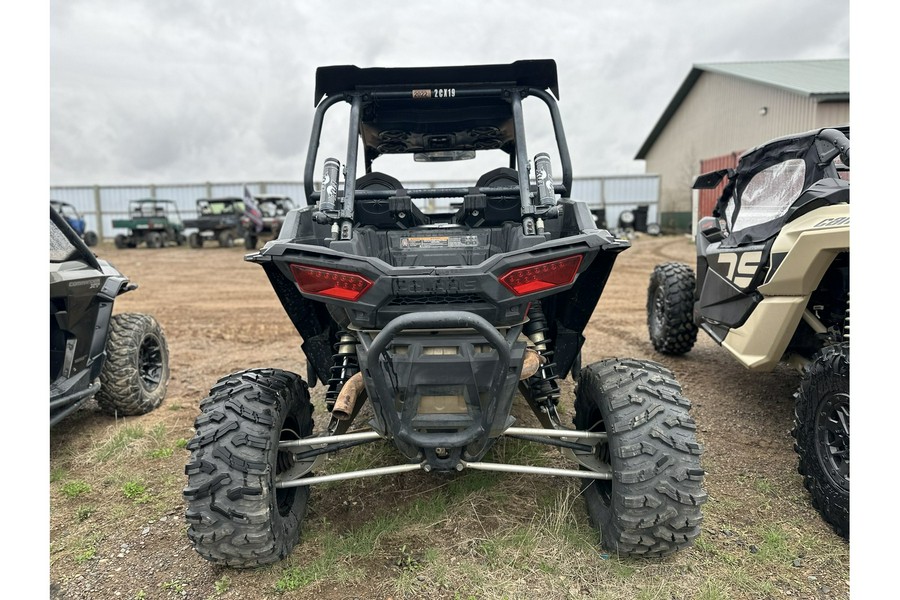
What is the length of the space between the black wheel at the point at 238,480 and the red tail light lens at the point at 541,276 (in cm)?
114

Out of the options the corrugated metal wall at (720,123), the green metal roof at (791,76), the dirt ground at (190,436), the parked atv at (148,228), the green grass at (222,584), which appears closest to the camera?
the green grass at (222,584)

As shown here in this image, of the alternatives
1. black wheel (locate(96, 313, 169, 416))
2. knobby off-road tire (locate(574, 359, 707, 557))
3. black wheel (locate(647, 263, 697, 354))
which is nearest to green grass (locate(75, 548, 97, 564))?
black wheel (locate(96, 313, 169, 416))

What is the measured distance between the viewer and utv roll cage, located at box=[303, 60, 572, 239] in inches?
111

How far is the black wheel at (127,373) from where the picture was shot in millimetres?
4090

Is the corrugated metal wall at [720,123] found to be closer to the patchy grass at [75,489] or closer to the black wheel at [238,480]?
the black wheel at [238,480]

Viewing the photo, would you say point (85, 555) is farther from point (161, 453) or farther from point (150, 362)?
point (150, 362)

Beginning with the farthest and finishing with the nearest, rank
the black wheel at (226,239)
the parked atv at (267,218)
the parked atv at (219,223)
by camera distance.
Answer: the black wheel at (226,239), the parked atv at (219,223), the parked atv at (267,218)

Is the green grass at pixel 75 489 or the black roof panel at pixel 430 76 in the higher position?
the black roof panel at pixel 430 76

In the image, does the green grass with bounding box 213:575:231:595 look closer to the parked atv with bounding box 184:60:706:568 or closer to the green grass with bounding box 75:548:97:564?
the parked atv with bounding box 184:60:706:568

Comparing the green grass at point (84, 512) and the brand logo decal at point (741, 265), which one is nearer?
the green grass at point (84, 512)

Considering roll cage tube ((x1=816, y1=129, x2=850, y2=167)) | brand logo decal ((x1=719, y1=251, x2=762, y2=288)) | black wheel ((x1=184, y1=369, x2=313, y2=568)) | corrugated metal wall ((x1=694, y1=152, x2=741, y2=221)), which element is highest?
corrugated metal wall ((x1=694, y1=152, x2=741, y2=221))

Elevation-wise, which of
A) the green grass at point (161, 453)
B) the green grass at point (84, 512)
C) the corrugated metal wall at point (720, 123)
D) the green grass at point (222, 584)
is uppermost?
the corrugated metal wall at point (720, 123)

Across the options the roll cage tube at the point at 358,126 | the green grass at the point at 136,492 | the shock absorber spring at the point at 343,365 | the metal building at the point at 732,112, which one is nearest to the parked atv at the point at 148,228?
the metal building at the point at 732,112

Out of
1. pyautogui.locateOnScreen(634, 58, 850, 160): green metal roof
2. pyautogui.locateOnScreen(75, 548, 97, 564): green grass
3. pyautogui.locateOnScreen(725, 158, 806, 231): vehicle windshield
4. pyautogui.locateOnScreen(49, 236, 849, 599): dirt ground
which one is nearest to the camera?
pyautogui.locateOnScreen(49, 236, 849, 599): dirt ground
